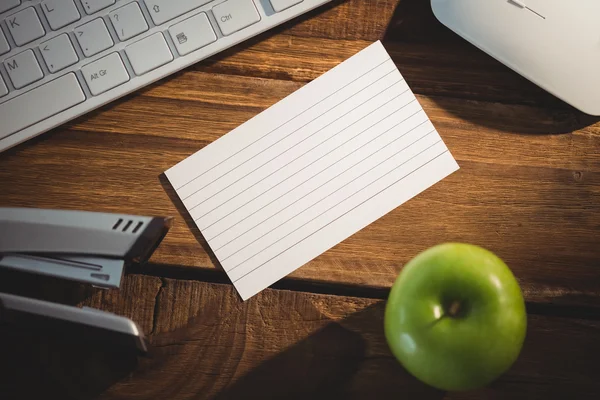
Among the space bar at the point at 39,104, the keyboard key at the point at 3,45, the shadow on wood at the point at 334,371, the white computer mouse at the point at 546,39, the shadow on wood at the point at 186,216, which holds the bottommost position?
the shadow on wood at the point at 334,371

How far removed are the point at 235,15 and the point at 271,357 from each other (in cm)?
30

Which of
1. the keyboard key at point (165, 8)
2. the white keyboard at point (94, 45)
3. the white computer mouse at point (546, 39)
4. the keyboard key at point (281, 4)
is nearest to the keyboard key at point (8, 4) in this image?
the white keyboard at point (94, 45)

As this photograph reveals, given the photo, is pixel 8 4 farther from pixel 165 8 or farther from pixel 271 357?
pixel 271 357

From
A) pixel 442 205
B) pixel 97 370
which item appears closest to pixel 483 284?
pixel 442 205

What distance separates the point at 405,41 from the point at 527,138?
142 mm

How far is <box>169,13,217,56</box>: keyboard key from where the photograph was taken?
20.8 inches

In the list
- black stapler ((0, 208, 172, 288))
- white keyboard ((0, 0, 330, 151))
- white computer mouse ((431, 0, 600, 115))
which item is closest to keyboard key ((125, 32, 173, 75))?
white keyboard ((0, 0, 330, 151))

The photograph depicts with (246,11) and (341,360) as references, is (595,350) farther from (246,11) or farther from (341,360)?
(246,11)

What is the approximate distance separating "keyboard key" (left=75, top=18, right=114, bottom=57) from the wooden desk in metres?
0.06

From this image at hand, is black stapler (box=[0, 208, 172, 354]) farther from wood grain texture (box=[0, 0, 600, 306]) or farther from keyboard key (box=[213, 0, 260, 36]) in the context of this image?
keyboard key (box=[213, 0, 260, 36])

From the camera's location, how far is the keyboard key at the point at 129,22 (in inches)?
20.6

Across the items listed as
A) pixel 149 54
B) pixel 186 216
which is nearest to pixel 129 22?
pixel 149 54

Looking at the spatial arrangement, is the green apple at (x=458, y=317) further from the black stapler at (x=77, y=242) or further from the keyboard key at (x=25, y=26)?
the keyboard key at (x=25, y=26)

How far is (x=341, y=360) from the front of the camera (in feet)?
1.81
